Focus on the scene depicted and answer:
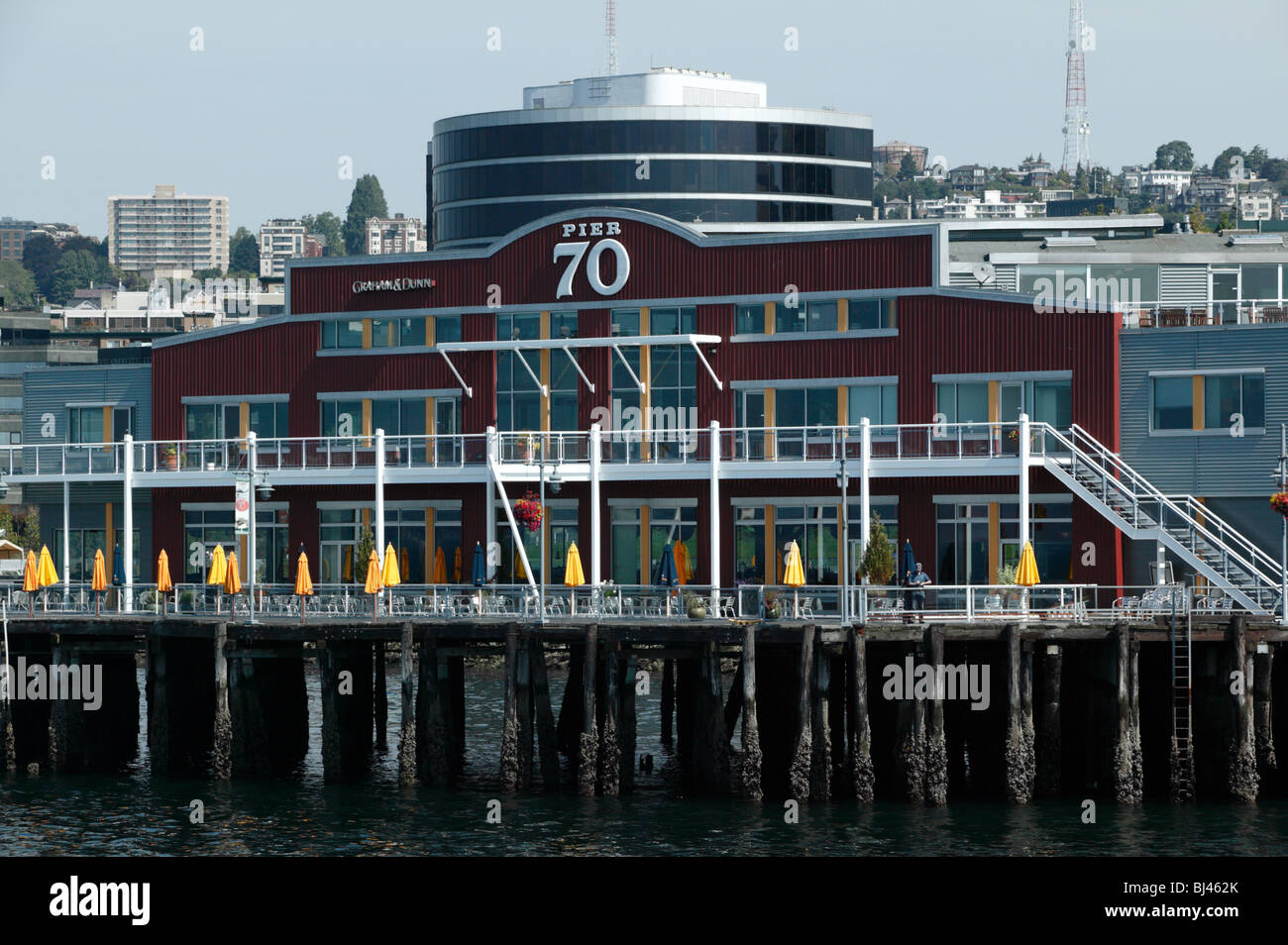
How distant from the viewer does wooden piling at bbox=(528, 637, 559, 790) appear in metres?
47.0

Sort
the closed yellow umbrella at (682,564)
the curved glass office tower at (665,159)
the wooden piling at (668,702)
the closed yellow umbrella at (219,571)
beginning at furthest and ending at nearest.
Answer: the curved glass office tower at (665,159) < the wooden piling at (668,702) < the closed yellow umbrella at (682,564) < the closed yellow umbrella at (219,571)

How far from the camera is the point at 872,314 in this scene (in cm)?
5647

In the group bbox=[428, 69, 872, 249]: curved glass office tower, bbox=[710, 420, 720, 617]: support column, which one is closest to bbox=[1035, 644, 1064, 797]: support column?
bbox=[710, 420, 720, 617]: support column

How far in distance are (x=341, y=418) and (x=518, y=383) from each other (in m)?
5.84

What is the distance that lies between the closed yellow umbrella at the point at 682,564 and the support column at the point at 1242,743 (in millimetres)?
16158

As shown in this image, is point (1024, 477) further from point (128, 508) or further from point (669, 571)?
point (128, 508)

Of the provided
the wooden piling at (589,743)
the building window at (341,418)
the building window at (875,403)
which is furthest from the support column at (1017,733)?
the building window at (341,418)

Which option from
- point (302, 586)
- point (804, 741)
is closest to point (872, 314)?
point (804, 741)

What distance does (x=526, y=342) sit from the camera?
194 ft

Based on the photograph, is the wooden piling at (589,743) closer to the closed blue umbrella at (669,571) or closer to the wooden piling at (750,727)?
the wooden piling at (750,727)

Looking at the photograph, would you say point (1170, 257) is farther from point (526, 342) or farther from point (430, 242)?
point (430, 242)

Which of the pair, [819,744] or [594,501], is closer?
[819,744]

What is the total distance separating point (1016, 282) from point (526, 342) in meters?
14.6

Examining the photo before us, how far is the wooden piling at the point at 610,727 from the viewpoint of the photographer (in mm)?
45969
